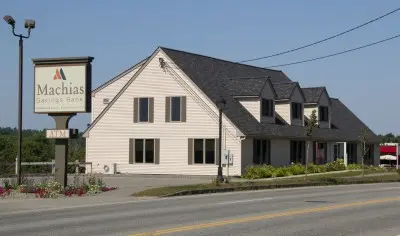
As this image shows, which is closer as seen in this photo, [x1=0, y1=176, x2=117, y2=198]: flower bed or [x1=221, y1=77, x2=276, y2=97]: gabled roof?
[x1=0, y1=176, x2=117, y2=198]: flower bed

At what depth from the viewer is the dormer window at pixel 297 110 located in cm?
4684

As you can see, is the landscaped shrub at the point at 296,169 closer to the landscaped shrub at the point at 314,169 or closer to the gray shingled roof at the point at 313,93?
the landscaped shrub at the point at 314,169

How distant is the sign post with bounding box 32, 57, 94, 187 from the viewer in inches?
1095

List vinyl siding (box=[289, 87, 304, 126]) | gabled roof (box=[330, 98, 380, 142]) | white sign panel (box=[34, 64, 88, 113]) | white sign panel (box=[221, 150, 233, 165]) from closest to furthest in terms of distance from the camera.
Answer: white sign panel (box=[34, 64, 88, 113])
white sign panel (box=[221, 150, 233, 165])
vinyl siding (box=[289, 87, 304, 126])
gabled roof (box=[330, 98, 380, 142])

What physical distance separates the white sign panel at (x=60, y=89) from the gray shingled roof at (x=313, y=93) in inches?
998

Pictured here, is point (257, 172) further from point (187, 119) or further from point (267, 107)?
point (267, 107)

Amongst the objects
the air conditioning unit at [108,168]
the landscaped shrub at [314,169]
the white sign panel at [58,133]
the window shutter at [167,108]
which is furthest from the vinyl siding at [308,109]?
the white sign panel at [58,133]

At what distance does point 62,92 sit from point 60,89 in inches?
7.4

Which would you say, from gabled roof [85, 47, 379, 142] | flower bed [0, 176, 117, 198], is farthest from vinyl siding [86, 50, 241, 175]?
flower bed [0, 176, 117, 198]

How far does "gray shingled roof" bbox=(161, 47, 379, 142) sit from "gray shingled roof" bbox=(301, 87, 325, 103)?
2.50 metres

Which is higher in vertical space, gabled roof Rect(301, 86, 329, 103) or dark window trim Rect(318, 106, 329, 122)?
gabled roof Rect(301, 86, 329, 103)

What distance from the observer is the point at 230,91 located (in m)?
43.8

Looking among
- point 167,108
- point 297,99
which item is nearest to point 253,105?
point 297,99

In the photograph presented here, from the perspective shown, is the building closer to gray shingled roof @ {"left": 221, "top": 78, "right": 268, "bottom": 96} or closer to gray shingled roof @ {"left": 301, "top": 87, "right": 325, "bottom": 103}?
gray shingled roof @ {"left": 221, "top": 78, "right": 268, "bottom": 96}
